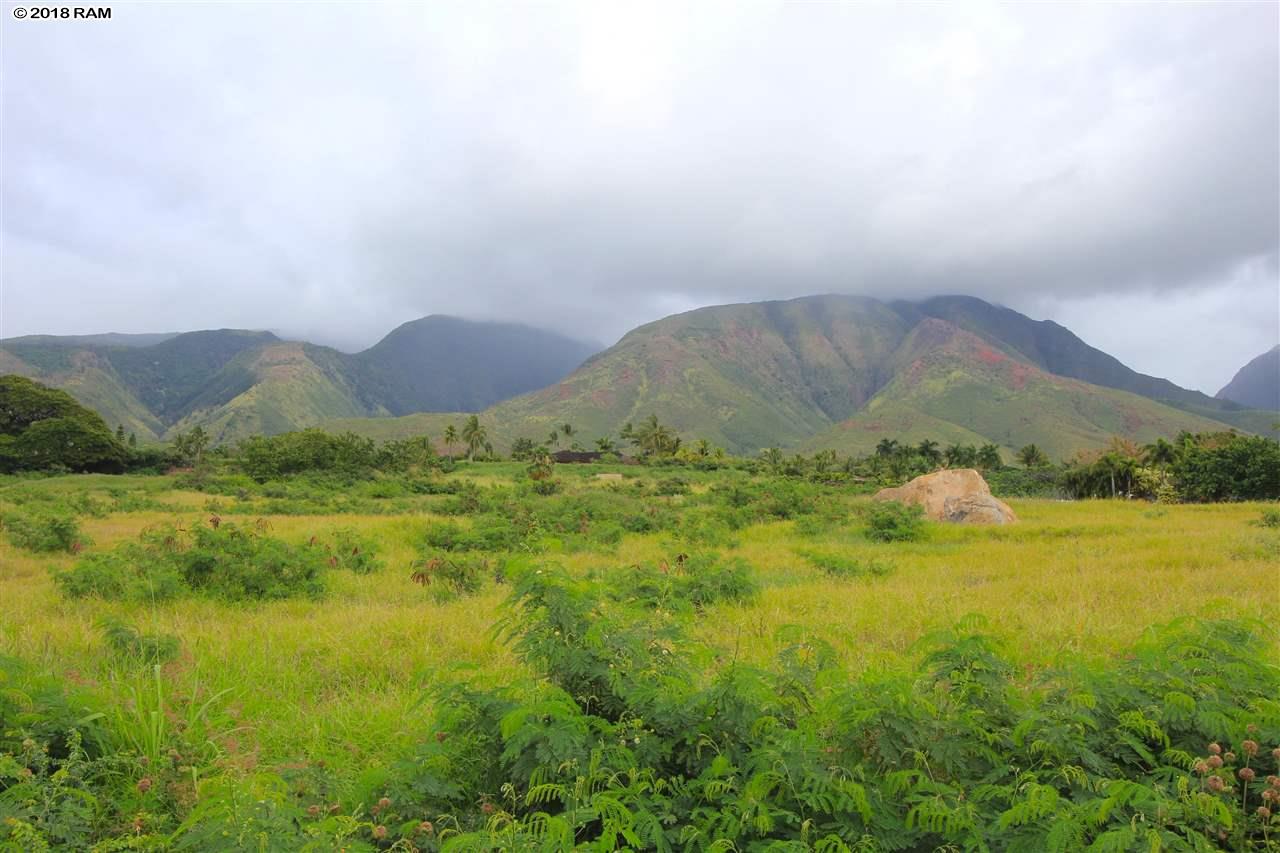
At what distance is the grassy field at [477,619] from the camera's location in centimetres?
560

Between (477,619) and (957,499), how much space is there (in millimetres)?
21268

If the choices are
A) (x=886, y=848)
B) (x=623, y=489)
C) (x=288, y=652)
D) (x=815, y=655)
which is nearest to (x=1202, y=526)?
(x=815, y=655)

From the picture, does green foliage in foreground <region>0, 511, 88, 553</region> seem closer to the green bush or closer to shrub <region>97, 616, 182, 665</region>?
shrub <region>97, 616, 182, 665</region>

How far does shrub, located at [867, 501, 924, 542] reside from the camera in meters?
19.7

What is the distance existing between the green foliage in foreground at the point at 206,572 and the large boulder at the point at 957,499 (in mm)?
20364

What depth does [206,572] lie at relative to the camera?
11.2m

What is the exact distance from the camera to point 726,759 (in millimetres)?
3559

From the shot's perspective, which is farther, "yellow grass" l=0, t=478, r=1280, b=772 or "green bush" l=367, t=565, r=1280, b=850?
"yellow grass" l=0, t=478, r=1280, b=772

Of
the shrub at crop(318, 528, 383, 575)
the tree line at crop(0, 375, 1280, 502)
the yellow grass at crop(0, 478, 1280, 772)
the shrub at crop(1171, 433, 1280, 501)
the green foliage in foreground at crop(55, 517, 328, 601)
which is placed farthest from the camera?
the tree line at crop(0, 375, 1280, 502)

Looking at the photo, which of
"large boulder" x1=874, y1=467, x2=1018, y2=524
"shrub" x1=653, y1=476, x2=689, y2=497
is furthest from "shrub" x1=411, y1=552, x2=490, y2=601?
"shrub" x1=653, y1=476, x2=689, y2=497

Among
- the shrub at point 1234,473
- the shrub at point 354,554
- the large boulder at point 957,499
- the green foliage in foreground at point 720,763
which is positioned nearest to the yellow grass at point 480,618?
the shrub at point 354,554

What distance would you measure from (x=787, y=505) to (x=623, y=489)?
1588 cm

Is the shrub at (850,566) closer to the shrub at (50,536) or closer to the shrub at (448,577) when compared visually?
the shrub at (448,577)

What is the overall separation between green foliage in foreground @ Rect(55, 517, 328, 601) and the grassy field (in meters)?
0.33
